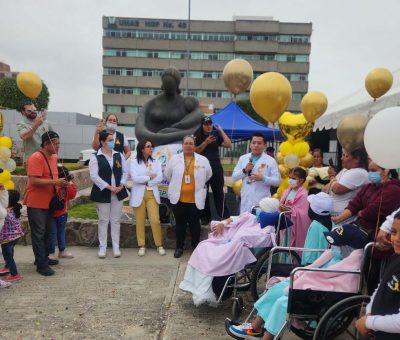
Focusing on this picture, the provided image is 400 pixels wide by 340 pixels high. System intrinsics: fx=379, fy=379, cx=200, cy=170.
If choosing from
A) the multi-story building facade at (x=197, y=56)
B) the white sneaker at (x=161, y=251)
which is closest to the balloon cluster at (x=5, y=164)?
the white sneaker at (x=161, y=251)

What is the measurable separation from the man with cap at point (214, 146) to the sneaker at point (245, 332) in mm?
2781

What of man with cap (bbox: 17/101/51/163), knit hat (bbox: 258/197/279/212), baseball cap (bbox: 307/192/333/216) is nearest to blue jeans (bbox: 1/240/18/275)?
man with cap (bbox: 17/101/51/163)

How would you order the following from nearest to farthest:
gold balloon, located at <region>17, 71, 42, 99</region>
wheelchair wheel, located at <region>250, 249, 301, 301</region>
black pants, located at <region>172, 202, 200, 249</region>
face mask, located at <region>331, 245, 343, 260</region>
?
face mask, located at <region>331, 245, 343, 260</region> < wheelchair wheel, located at <region>250, 249, 301, 301</region> < gold balloon, located at <region>17, 71, 42, 99</region> < black pants, located at <region>172, 202, 200, 249</region>

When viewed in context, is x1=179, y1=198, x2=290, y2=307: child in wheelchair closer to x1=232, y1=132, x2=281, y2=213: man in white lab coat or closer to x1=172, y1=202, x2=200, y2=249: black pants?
x1=232, y1=132, x2=281, y2=213: man in white lab coat

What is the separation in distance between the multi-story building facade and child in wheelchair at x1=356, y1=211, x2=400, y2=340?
179 feet

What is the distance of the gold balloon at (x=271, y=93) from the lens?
4.35m

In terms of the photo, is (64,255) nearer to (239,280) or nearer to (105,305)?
(105,305)

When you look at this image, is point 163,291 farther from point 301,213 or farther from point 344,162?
point 344,162

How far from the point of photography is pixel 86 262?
4.71 meters

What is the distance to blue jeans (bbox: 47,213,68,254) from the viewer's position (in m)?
4.57

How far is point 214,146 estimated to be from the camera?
5.29 metres

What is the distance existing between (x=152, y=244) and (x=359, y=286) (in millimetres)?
3430

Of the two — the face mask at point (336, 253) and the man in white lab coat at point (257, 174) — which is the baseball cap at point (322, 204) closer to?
the face mask at point (336, 253)

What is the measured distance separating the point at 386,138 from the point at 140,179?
319 cm
